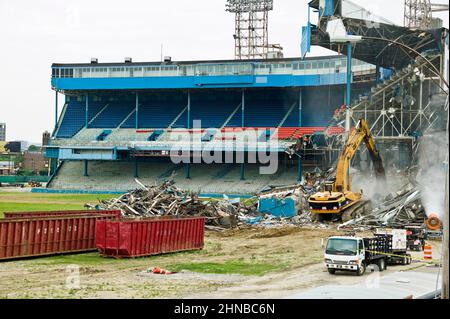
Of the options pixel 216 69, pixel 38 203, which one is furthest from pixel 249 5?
pixel 38 203

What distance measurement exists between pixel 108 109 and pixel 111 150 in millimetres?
12731

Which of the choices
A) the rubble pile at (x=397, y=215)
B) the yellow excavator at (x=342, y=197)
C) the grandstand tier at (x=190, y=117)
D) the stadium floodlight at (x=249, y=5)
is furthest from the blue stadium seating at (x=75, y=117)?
the rubble pile at (x=397, y=215)

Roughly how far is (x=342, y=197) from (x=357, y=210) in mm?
2119

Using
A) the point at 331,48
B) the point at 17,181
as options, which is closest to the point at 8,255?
the point at 331,48

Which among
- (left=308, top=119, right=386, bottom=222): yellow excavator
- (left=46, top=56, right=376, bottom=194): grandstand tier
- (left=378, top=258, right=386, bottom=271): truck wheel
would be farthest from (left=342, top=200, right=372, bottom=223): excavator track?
(left=46, top=56, right=376, bottom=194): grandstand tier

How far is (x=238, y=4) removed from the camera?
4407 inches

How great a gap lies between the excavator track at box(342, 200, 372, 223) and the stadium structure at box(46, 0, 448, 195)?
26.7 m

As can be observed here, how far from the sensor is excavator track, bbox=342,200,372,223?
150ft

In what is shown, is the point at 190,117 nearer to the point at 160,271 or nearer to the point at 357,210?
the point at 357,210

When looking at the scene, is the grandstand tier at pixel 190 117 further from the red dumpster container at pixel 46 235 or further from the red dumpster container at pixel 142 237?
the red dumpster container at pixel 46 235

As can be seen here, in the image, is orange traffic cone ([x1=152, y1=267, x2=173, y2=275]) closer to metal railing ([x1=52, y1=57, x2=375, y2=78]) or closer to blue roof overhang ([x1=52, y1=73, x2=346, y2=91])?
blue roof overhang ([x1=52, y1=73, x2=346, y2=91])

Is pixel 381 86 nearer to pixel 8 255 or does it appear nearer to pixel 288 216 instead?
pixel 288 216

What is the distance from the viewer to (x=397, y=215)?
1741 inches

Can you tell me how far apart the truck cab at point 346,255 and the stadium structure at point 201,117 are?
48286 mm
